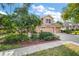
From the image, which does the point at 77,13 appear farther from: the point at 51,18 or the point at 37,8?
the point at 37,8

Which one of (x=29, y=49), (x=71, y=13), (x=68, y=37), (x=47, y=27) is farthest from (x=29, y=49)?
(x=71, y=13)

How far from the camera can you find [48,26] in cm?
173

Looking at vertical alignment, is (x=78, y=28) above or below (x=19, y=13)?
below

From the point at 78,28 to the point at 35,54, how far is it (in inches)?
16.5

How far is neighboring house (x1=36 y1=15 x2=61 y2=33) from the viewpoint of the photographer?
173 centimetres

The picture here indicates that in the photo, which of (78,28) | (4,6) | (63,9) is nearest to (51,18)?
(63,9)

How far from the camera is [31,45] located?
68.5 inches

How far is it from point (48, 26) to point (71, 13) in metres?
0.23

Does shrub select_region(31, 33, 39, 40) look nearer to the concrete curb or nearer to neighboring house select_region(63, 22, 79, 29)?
the concrete curb

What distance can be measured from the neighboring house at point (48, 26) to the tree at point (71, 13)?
0.32 feet

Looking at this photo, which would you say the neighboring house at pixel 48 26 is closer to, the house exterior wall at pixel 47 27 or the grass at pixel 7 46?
the house exterior wall at pixel 47 27

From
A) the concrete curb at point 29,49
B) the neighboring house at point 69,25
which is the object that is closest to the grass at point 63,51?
the concrete curb at point 29,49

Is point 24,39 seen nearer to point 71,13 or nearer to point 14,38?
point 14,38

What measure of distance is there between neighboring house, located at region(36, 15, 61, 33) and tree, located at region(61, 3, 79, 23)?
3.9 inches
